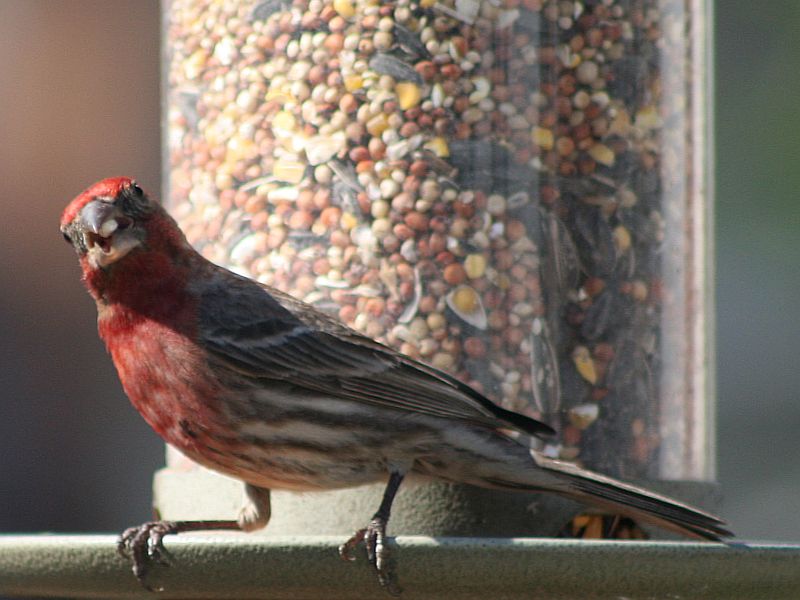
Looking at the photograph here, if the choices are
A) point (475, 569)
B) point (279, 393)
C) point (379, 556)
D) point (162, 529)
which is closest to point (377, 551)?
point (379, 556)

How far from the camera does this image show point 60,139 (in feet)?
46.4

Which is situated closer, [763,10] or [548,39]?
[548,39]

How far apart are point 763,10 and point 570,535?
25.5ft

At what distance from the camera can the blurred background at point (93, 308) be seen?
13555 millimetres

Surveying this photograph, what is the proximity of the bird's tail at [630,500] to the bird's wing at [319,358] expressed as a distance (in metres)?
0.19

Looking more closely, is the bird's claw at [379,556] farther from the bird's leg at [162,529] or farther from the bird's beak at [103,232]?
the bird's beak at [103,232]

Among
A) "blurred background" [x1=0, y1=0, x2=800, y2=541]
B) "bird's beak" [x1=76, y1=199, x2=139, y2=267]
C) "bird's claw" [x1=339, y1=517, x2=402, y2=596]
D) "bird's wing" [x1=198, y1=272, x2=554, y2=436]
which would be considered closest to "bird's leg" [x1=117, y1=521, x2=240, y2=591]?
"bird's claw" [x1=339, y1=517, x2=402, y2=596]

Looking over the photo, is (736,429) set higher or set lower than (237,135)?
lower

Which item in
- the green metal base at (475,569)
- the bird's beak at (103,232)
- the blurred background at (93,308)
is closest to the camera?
the green metal base at (475,569)

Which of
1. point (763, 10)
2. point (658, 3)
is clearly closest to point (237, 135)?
point (658, 3)

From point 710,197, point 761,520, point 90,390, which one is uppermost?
point 710,197

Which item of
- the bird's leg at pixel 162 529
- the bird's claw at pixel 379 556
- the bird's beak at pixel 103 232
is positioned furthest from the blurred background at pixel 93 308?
the bird's claw at pixel 379 556

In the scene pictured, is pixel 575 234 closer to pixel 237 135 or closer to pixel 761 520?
pixel 237 135

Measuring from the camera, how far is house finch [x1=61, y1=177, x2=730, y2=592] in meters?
5.73
